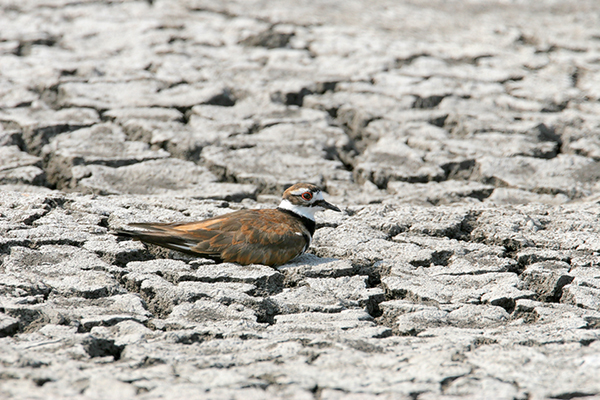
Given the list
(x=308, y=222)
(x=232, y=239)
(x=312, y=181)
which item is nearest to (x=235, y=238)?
(x=232, y=239)

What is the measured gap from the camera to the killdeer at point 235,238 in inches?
135

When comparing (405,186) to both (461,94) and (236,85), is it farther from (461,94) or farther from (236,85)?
(236,85)

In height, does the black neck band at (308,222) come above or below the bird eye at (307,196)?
below

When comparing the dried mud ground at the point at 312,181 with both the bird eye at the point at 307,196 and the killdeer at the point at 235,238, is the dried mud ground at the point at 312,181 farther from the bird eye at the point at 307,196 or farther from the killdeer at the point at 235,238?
the bird eye at the point at 307,196

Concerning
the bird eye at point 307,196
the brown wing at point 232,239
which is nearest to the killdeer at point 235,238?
the brown wing at point 232,239

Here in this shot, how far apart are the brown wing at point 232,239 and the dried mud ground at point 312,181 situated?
9 centimetres

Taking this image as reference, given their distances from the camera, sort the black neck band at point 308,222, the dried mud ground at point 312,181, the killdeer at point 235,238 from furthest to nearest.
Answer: the black neck band at point 308,222
the killdeer at point 235,238
the dried mud ground at point 312,181

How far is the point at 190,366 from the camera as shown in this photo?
2.39 meters

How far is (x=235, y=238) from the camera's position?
11.4 feet

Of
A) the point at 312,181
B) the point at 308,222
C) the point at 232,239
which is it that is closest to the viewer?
the point at 232,239

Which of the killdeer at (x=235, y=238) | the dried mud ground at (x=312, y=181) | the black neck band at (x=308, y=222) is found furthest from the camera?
the black neck band at (x=308, y=222)

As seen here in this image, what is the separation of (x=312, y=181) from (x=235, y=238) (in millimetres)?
1535

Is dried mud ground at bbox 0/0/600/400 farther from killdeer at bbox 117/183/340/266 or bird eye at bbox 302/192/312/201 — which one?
bird eye at bbox 302/192/312/201

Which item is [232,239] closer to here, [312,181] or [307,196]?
[307,196]
